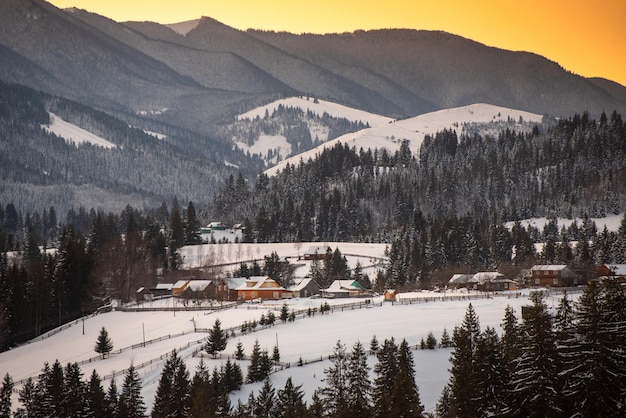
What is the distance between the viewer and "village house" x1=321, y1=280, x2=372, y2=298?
381 feet

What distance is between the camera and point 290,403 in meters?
53.1

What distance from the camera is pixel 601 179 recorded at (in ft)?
615

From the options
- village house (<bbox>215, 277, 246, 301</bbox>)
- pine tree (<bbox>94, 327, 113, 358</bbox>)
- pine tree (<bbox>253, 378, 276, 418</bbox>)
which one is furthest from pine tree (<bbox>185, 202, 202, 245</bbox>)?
pine tree (<bbox>253, 378, 276, 418</bbox>)

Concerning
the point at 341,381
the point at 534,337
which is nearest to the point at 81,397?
the point at 341,381

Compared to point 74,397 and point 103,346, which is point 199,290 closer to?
point 103,346

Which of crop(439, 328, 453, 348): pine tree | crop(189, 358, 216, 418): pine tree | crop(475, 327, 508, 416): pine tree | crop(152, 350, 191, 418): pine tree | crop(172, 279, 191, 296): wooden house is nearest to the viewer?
crop(475, 327, 508, 416): pine tree

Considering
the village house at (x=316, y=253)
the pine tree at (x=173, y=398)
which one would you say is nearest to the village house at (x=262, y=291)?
the village house at (x=316, y=253)

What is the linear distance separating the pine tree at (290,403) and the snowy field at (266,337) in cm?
426

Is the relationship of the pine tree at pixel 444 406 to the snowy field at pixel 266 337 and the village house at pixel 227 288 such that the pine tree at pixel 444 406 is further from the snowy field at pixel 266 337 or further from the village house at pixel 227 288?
the village house at pixel 227 288

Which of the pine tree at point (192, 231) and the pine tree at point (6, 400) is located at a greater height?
the pine tree at point (192, 231)

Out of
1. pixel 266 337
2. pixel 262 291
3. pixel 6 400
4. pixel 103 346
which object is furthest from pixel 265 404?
pixel 262 291

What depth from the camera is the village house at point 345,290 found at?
381 ft

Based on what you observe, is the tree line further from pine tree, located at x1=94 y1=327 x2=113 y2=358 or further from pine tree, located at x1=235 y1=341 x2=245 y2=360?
pine tree, located at x1=94 y1=327 x2=113 y2=358

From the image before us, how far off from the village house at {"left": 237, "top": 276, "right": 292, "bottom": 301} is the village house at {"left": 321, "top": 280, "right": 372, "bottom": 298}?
5.59m
